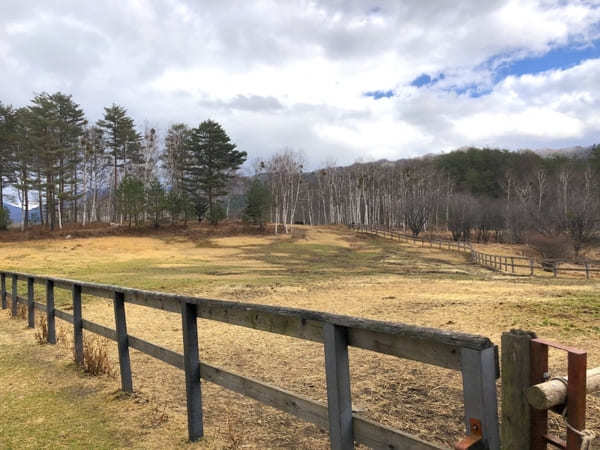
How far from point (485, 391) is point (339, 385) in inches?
37.8

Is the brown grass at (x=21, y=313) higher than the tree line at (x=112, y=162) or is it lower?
lower

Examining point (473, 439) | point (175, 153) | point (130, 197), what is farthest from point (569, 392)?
point (175, 153)

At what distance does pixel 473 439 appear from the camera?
6.35 ft

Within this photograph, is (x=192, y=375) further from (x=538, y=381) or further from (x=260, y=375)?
(x=538, y=381)

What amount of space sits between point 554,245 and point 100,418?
39.7 metres

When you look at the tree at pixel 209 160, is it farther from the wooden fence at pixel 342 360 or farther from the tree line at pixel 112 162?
the wooden fence at pixel 342 360

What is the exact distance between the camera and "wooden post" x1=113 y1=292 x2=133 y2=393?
207 inches

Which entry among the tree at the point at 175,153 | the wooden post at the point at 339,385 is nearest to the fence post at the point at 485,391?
the wooden post at the point at 339,385

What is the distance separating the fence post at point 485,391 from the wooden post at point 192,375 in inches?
107

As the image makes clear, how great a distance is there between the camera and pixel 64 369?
20.4 feet

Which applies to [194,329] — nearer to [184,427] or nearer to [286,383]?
[184,427]

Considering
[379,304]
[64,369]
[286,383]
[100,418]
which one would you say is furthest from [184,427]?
[379,304]

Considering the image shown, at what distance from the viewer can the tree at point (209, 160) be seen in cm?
5878

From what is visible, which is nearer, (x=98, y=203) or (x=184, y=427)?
(x=184, y=427)
